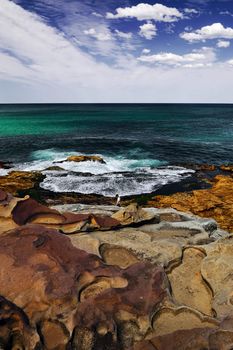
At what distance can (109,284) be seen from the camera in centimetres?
823

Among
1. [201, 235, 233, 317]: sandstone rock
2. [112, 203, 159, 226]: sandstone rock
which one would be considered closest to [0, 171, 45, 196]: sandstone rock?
[112, 203, 159, 226]: sandstone rock

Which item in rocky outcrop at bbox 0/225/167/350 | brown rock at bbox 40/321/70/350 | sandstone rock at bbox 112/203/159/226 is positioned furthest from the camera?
sandstone rock at bbox 112/203/159/226

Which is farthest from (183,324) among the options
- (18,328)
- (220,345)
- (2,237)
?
(2,237)

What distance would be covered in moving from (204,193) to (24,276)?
74.4 ft

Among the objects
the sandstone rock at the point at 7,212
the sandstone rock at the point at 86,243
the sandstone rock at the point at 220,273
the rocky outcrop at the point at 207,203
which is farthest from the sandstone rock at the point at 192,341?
the rocky outcrop at the point at 207,203

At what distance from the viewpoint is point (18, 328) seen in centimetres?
679

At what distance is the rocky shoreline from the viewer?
6.91 metres

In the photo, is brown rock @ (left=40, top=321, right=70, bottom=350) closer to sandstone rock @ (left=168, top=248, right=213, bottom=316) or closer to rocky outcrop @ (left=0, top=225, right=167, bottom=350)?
rocky outcrop @ (left=0, top=225, right=167, bottom=350)

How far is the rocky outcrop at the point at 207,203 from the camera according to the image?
2369 cm

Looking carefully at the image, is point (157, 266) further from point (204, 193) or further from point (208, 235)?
point (204, 193)

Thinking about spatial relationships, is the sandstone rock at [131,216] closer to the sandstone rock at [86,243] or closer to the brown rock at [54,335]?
the sandstone rock at [86,243]

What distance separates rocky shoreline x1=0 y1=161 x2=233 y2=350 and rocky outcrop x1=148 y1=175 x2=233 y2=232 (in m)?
12.4

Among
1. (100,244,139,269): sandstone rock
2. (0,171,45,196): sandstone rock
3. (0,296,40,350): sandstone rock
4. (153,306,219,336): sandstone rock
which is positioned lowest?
(0,171,45,196): sandstone rock

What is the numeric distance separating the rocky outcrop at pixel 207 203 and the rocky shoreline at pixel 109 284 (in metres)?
12.4
